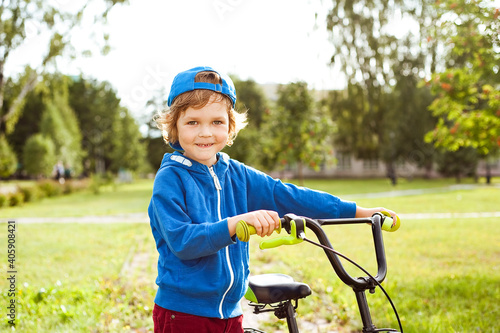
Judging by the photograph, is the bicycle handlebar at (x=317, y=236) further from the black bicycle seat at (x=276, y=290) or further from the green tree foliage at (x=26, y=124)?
the green tree foliage at (x=26, y=124)

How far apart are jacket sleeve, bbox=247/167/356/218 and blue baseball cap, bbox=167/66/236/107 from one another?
434 millimetres

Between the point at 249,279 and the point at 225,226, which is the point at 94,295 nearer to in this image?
the point at 249,279

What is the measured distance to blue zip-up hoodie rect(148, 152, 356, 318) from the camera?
1820 mm

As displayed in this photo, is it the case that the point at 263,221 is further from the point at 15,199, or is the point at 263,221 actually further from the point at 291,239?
the point at 15,199

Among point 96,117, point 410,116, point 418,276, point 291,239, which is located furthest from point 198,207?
point 96,117

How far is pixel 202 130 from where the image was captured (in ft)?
6.68

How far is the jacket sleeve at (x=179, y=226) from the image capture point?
1729mm

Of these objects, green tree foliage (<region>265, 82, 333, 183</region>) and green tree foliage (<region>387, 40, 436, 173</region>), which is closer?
green tree foliage (<region>265, 82, 333, 183</region>)

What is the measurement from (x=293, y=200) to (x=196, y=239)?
654 millimetres

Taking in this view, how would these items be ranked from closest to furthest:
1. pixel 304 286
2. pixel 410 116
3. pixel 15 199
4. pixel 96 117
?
1. pixel 304 286
2. pixel 15 199
3. pixel 410 116
4. pixel 96 117

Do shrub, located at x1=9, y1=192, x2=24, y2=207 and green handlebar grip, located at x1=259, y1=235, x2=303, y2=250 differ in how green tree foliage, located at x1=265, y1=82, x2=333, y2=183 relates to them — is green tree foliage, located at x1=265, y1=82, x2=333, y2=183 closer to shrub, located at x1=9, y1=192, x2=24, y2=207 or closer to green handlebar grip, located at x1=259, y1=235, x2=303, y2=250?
shrub, located at x1=9, y1=192, x2=24, y2=207

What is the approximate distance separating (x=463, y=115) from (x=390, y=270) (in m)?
2.40

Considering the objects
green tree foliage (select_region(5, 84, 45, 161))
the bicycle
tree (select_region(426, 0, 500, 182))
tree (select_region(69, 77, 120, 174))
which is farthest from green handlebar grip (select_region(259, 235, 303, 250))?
green tree foliage (select_region(5, 84, 45, 161))

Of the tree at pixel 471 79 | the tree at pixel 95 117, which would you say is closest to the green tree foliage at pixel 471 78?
the tree at pixel 471 79
